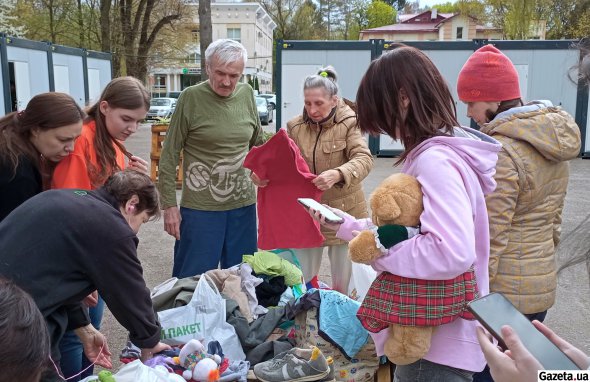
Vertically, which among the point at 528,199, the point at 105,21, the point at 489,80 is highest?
the point at 105,21

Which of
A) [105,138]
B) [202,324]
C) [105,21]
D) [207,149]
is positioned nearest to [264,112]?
[105,21]

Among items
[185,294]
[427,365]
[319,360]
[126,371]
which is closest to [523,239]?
[427,365]

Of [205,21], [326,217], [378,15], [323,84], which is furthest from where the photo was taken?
[378,15]

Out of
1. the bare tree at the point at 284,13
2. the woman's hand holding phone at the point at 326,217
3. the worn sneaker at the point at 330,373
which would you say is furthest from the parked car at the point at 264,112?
the woman's hand holding phone at the point at 326,217

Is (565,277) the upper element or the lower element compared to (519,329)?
lower

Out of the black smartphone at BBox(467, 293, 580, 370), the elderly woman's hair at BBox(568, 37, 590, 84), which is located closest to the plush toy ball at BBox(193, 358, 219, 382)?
the black smartphone at BBox(467, 293, 580, 370)

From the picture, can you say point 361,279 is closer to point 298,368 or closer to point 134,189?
point 298,368

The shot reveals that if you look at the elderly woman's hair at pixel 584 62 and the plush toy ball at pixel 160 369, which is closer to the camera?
the elderly woman's hair at pixel 584 62

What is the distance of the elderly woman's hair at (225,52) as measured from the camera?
A: 3.68 m

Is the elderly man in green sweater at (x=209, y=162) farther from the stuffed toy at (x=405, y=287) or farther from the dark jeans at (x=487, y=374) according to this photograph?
the stuffed toy at (x=405, y=287)

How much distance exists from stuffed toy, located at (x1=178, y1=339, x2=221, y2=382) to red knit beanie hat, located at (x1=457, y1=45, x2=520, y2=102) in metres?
1.80

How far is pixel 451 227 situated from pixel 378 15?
6728 centimetres

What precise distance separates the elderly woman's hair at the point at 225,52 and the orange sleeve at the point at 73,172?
1.18 m

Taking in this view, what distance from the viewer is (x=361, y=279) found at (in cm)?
392
